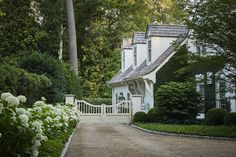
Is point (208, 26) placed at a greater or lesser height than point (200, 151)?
greater

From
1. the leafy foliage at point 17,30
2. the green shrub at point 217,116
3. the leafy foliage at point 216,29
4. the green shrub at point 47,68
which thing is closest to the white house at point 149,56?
the green shrub at point 217,116

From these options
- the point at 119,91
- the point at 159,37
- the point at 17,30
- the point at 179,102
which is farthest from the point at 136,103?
the point at 17,30

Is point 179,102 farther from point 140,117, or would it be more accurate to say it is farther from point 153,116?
point 140,117

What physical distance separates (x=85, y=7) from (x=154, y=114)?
1403 cm

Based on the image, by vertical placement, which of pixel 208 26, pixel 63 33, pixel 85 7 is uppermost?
pixel 85 7

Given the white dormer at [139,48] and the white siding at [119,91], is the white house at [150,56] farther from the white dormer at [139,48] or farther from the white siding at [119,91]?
the white siding at [119,91]

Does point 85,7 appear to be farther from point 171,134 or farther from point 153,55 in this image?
point 171,134

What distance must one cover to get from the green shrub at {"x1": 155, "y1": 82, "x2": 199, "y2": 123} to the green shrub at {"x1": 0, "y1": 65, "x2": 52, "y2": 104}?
736cm

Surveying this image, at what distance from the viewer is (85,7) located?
3516 cm

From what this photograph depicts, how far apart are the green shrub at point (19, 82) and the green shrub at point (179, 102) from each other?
7363mm

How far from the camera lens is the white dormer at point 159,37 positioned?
27656mm

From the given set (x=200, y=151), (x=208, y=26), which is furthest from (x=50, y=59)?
(x=200, y=151)

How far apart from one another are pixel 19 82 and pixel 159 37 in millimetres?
15524

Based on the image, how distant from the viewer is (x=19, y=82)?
1376cm
